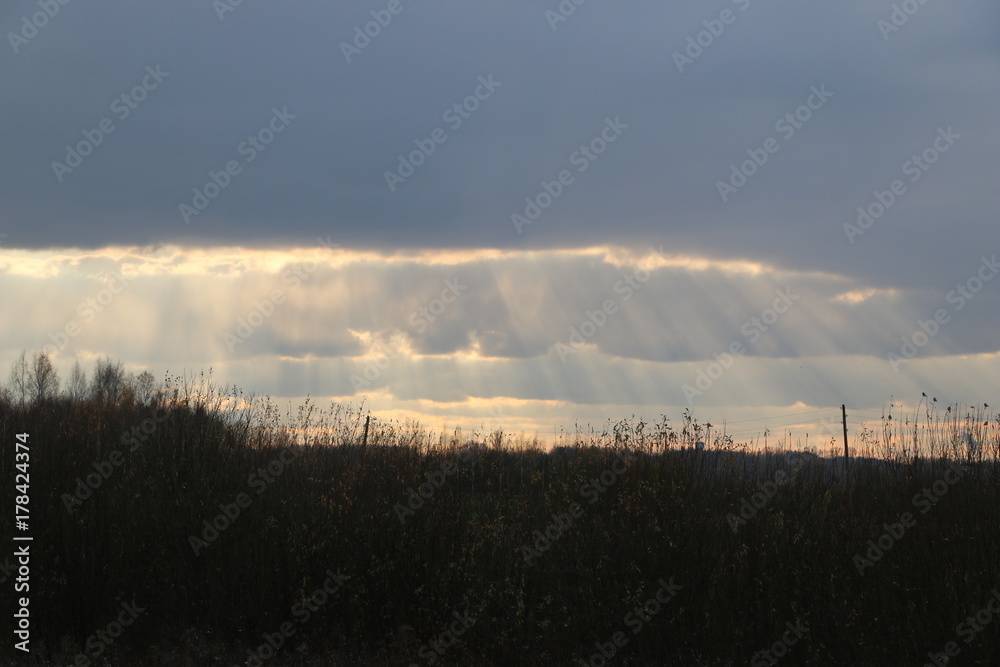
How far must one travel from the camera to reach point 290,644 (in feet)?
38.3

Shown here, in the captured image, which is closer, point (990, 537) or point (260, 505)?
point (990, 537)

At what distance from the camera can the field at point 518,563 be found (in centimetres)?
1073

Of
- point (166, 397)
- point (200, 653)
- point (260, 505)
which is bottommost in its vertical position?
point (200, 653)

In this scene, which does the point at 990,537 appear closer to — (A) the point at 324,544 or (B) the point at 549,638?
(B) the point at 549,638

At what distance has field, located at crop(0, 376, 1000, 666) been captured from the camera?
1073cm

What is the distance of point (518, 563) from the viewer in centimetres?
1196

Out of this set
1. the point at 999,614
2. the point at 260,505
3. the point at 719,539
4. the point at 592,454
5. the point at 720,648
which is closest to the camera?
the point at 999,614

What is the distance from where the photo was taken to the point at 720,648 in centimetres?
1074

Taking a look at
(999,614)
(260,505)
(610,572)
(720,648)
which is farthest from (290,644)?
(999,614)

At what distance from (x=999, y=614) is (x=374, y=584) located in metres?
7.74

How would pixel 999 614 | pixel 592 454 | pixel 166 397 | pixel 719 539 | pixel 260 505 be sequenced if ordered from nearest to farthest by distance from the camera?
pixel 999 614
pixel 719 539
pixel 260 505
pixel 592 454
pixel 166 397

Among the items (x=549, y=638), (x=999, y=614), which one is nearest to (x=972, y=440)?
(x=999, y=614)

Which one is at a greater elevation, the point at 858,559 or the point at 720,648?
the point at 858,559

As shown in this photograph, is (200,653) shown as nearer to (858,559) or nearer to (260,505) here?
(260,505)
